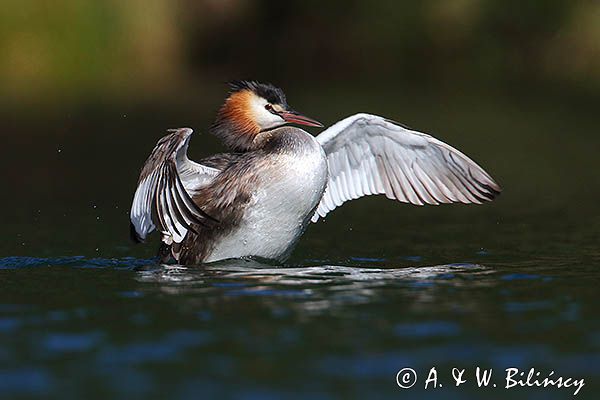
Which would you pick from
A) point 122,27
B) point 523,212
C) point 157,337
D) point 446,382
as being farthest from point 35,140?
point 446,382

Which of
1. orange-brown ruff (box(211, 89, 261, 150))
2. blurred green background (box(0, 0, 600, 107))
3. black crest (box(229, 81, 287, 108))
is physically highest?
blurred green background (box(0, 0, 600, 107))

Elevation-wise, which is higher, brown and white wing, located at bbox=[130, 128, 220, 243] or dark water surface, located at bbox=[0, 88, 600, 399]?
brown and white wing, located at bbox=[130, 128, 220, 243]

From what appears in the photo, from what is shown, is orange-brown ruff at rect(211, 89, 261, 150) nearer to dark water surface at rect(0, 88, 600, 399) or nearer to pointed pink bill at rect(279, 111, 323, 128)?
pointed pink bill at rect(279, 111, 323, 128)

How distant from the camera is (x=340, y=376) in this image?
229 inches

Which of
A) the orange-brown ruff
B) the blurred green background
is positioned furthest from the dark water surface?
the blurred green background

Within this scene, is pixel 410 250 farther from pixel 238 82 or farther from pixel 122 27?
pixel 122 27

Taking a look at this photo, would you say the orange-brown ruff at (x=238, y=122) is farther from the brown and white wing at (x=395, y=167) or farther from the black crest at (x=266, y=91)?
the brown and white wing at (x=395, y=167)

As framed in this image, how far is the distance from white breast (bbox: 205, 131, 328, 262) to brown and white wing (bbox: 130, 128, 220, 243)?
1.31ft

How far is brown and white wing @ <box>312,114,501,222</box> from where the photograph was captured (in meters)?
9.82

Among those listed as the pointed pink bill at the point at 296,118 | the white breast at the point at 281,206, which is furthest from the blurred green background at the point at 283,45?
the white breast at the point at 281,206

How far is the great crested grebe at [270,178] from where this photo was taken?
862 centimetres

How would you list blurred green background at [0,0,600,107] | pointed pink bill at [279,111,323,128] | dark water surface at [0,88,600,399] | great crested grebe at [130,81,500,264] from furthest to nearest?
1. blurred green background at [0,0,600,107]
2. pointed pink bill at [279,111,323,128]
3. great crested grebe at [130,81,500,264]
4. dark water surface at [0,88,600,399]

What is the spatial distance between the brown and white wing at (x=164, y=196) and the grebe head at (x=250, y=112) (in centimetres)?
77

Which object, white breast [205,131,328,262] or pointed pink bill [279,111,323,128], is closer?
white breast [205,131,328,262]
